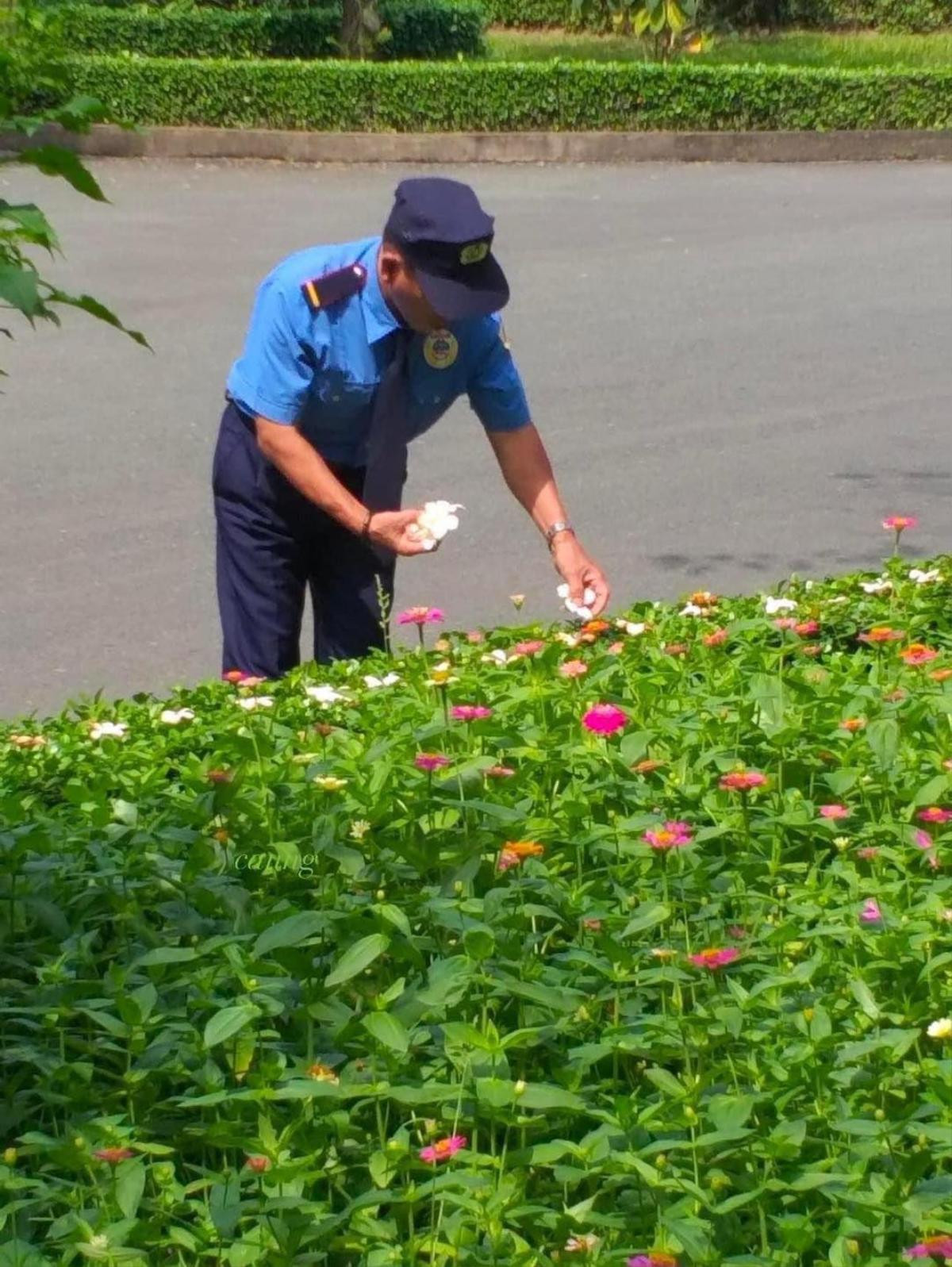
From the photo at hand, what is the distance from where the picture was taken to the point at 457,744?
392 cm

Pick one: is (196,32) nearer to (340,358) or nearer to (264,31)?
(264,31)

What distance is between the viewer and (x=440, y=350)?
15.4ft

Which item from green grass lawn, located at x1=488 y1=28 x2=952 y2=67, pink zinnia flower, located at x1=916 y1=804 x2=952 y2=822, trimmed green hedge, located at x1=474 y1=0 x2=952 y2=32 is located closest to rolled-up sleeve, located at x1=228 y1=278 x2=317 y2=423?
pink zinnia flower, located at x1=916 y1=804 x2=952 y2=822

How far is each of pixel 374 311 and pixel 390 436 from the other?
292 millimetres

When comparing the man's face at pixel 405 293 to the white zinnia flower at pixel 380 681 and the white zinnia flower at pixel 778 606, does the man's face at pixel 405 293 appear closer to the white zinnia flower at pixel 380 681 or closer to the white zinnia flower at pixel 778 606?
the white zinnia flower at pixel 380 681

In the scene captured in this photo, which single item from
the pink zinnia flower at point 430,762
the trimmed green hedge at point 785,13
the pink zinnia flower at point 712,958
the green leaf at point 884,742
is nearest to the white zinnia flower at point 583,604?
the green leaf at point 884,742

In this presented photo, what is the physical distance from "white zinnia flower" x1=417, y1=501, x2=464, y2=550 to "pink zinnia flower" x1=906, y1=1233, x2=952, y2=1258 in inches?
83.7

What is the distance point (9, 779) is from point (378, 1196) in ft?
6.06

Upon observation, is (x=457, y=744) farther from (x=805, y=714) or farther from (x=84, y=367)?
(x=84, y=367)

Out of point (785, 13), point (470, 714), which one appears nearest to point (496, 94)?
point (785, 13)

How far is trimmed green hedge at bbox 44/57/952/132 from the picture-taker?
1675 cm

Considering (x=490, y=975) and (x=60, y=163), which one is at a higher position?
(x=60, y=163)

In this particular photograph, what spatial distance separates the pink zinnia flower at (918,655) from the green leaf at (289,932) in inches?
68.4

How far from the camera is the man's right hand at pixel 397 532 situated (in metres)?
4.42
